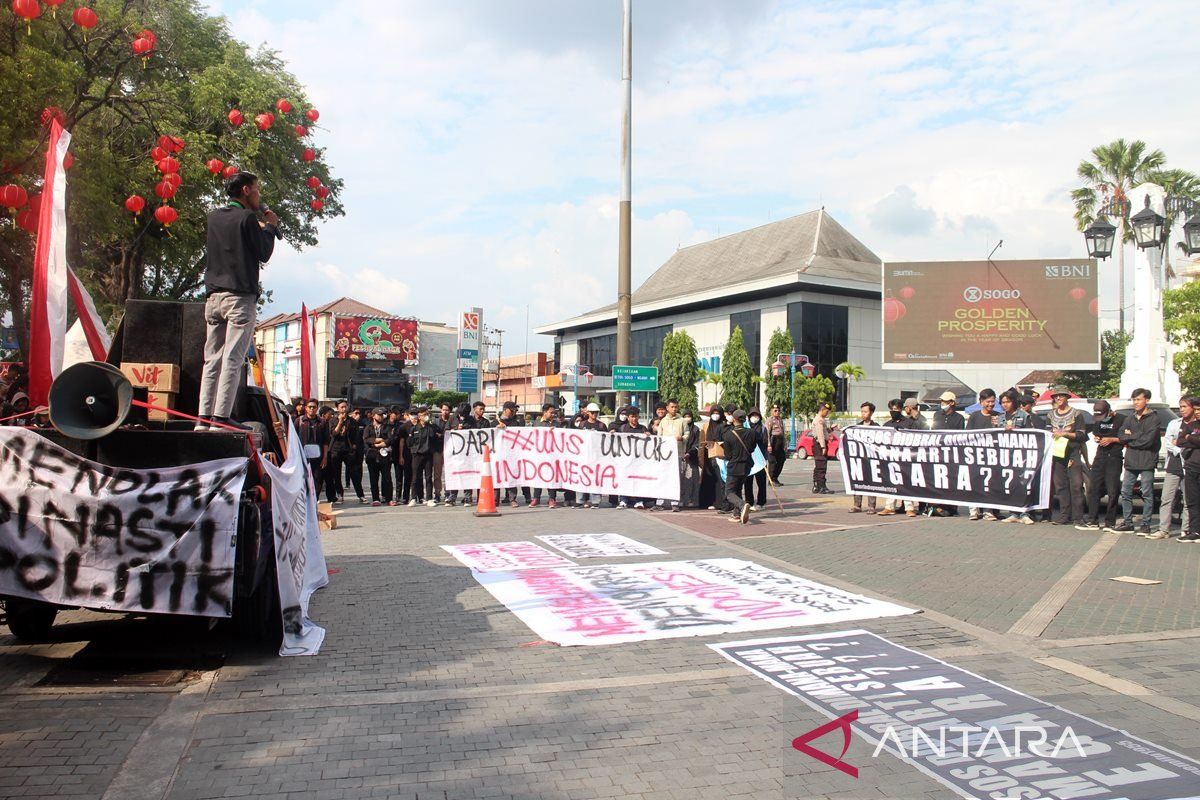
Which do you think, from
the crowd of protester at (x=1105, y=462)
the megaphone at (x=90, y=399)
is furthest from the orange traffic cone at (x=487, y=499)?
the megaphone at (x=90, y=399)

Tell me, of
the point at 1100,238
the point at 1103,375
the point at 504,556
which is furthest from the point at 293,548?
the point at 1103,375

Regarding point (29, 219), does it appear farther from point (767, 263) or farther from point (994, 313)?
point (767, 263)

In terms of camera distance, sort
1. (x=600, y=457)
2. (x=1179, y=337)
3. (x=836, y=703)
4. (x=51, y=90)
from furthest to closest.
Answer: (x=1179, y=337), (x=600, y=457), (x=51, y=90), (x=836, y=703)

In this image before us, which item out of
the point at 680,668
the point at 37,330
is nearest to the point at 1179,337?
the point at 680,668

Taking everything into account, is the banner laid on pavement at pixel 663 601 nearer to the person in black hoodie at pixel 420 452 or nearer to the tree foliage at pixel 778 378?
the person in black hoodie at pixel 420 452

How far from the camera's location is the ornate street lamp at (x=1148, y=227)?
49.5 ft

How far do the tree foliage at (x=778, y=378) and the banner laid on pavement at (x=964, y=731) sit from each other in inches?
1789

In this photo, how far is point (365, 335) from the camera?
86.8 meters

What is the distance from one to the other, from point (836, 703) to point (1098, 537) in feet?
27.5

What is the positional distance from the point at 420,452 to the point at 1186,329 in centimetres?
3113

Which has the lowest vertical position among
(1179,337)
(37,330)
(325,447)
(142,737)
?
(142,737)

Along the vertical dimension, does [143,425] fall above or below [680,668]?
above

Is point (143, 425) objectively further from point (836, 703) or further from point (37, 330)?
point (836, 703)

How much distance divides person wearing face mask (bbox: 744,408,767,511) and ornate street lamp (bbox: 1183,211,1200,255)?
714cm
